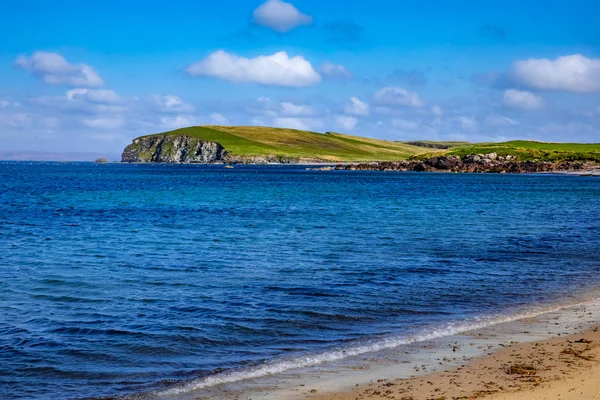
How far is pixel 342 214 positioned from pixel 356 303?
33269 millimetres

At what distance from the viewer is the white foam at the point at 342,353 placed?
12.3 metres

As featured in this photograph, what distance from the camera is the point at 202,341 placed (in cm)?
1508

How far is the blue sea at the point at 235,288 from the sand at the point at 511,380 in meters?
2.76

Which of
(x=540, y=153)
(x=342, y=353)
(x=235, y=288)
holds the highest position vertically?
(x=540, y=153)

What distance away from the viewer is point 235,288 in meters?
21.0

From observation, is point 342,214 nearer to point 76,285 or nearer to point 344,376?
point 76,285

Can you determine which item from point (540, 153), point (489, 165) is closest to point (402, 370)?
point (489, 165)

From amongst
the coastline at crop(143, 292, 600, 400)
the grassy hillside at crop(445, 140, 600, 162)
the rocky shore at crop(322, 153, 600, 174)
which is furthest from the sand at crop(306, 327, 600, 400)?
the grassy hillside at crop(445, 140, 600, 162)

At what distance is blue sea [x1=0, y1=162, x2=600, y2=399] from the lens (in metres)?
13.8

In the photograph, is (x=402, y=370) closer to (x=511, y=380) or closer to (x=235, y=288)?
(x=511, y=380)

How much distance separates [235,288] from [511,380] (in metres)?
11.3

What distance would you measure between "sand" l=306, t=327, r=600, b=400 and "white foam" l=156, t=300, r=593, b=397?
6.33 ft

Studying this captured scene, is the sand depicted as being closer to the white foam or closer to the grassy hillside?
the white foam

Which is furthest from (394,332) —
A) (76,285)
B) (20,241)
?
(20,241)
